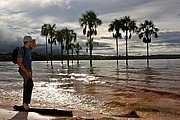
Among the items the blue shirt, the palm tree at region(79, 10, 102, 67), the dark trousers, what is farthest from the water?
the palm tree at region(79, 10, 102, 67)

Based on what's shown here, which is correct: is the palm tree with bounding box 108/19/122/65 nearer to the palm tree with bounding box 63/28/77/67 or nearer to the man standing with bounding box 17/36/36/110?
the palm tree with bounding box 63/28/77/67

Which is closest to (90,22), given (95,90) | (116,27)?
(116,27)

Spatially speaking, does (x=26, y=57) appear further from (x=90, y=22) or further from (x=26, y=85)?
(x=90, y=22)

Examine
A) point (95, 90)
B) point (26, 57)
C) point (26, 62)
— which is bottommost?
point (95, 90)

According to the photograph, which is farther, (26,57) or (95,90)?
(95,90)

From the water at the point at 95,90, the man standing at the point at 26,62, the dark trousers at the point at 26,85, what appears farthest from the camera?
the water at the point at 95,90

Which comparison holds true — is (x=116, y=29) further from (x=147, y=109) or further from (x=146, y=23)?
(x=147, y=109)

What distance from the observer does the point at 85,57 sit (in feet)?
650

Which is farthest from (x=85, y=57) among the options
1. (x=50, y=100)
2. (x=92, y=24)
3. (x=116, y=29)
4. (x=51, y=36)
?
(x=50, y=100)

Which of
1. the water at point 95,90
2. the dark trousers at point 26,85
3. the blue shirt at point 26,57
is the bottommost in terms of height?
the water at point 95,90

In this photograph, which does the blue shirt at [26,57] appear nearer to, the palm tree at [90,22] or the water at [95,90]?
the water at [95,90]

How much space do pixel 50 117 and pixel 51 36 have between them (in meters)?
94.8

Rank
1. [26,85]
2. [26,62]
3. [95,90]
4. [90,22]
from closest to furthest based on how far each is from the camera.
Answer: [26,62]
[26,85]
[95,90]
[90,22]

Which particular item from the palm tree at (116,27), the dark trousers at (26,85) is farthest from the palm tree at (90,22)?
the dark trousers at (26,85)
